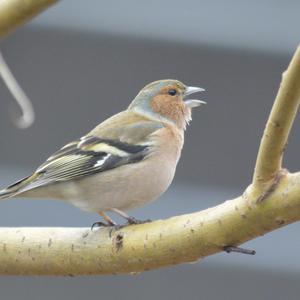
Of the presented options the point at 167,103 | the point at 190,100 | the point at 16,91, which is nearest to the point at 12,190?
the point at 16,91

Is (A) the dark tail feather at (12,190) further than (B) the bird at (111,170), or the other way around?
(B) the bird at (111,170)

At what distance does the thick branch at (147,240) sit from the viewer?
3418 mm

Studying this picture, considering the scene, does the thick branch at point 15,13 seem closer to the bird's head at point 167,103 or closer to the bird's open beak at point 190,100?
the bird's head at point 167,103

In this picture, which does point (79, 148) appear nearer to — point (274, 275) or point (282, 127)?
point (282, 127)

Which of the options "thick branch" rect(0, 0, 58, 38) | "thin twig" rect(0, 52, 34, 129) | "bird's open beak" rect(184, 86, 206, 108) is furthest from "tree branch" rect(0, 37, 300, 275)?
"bird's open beak" rect(184, 86, 206, 108)

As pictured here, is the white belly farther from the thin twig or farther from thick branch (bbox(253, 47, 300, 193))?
thick branch (bbox(253, 47, 300, 193))

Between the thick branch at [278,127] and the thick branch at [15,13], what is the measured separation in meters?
0.96

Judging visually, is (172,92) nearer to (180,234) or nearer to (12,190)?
(12,190)

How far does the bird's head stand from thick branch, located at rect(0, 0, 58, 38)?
8.16 ft

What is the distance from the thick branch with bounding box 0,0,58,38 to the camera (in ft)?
11.3

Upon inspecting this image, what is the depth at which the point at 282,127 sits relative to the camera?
10.6ft

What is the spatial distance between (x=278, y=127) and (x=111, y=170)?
205 centimetres

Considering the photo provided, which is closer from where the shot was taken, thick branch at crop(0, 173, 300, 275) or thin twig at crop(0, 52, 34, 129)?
thick branch at crop(0, 173, 300, 275)

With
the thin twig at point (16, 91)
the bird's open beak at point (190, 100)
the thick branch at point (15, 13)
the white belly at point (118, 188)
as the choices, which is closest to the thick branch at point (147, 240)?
the thin twig at point (16, 91)
